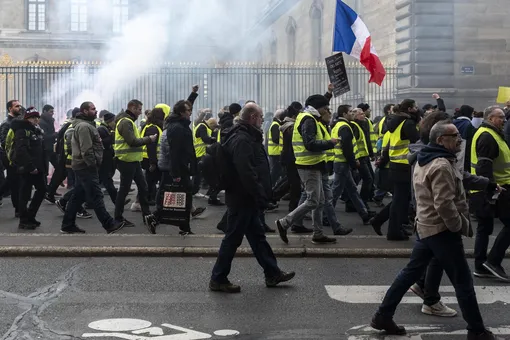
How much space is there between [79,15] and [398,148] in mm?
36448

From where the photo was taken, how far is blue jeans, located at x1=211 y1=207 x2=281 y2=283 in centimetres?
635

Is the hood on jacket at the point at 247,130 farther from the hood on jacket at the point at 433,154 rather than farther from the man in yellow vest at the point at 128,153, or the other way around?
the man in yellow vest at the point at 128,153

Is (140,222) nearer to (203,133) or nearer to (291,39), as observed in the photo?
(203,133)

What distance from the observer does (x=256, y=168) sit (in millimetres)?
6316

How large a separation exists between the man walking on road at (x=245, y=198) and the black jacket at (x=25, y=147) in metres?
3.78

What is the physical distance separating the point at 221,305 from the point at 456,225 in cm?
205

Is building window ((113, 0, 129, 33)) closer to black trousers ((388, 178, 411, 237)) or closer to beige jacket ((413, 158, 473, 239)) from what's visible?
black trousers ((388, 178, 411, 237))

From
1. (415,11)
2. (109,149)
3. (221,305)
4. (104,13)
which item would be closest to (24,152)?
(109,149)

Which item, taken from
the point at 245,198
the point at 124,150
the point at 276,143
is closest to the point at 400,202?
the point at 245,198

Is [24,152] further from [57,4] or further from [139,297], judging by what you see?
[57,4]

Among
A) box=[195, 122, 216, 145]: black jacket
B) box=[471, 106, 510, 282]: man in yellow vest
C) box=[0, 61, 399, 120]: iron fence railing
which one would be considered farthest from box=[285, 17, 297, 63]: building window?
box=[471, 106, 510, 282]: man in yellow vest

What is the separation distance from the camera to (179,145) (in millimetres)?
8836

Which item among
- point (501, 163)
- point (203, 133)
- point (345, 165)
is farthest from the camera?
point (203, 133)

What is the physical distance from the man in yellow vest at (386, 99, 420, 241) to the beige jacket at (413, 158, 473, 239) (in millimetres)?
2988
